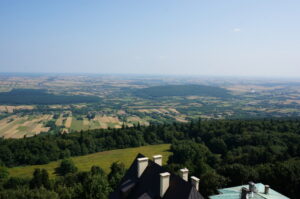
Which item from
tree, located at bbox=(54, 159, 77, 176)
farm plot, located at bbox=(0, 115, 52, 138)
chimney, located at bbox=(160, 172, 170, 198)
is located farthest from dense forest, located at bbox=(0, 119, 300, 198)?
farm plot, located at bbox=(0, 115, 52, 138)

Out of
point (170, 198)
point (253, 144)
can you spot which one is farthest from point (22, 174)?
point (253, 144)

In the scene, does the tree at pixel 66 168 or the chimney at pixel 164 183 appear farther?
the tree at pixel 66 168

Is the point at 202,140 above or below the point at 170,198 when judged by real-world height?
below

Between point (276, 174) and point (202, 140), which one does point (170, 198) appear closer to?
point (276, 174)

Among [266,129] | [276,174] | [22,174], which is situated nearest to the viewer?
[276,174]

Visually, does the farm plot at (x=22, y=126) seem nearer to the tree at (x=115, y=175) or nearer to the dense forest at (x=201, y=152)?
the dense forest at (x=201, y=152)

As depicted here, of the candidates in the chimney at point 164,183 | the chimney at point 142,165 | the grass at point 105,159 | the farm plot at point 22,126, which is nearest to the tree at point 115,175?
the grass at point 105,159
